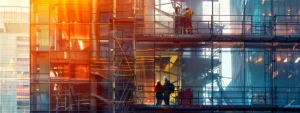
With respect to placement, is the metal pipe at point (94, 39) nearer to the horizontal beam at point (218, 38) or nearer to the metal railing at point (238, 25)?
the metal railing at point (238, 25)

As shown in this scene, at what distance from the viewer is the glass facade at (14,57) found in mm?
39844

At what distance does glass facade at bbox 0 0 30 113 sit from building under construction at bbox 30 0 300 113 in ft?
37.5

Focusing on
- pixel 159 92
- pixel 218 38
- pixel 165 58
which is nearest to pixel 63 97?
pixel 159 92

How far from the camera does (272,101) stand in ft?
92.5

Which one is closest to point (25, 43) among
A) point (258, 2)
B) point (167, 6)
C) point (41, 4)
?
point (41, 4)

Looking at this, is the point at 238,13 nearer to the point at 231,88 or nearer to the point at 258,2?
the point at 258,2

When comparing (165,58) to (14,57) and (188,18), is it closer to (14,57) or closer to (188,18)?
(188,18)

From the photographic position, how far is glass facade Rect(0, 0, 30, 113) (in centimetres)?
3984

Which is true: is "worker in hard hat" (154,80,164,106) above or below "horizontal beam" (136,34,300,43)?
below

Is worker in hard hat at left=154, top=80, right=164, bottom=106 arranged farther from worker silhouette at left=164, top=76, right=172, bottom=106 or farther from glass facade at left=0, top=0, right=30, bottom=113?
glass facade at left=0, top=0, right=30, bottom=113

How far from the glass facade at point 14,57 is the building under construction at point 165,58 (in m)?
11.4

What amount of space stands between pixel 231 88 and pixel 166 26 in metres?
3.74

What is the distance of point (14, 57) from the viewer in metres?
41.2

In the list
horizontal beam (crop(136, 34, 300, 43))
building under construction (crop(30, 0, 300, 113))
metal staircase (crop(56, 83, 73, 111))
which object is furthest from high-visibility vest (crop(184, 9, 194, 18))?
metal staircase (crop(56, 83, 73, 111))
